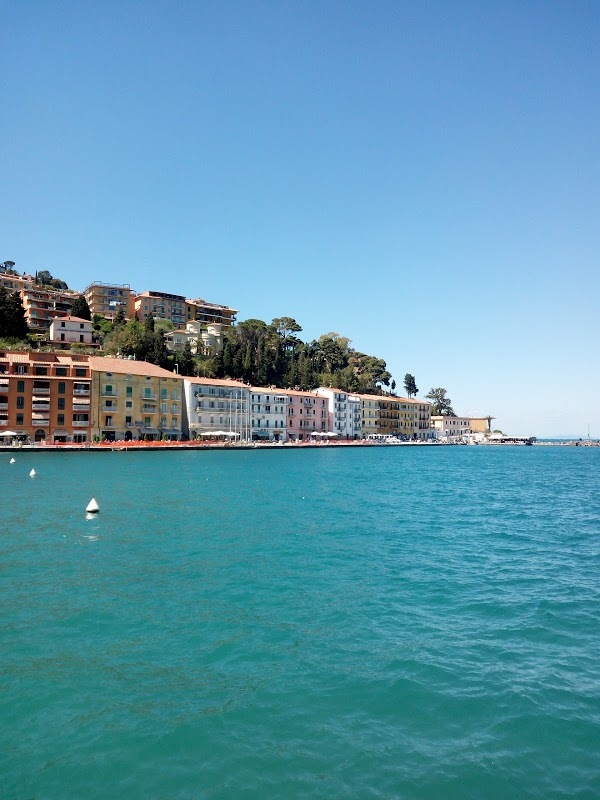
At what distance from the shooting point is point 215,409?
90.9 meters

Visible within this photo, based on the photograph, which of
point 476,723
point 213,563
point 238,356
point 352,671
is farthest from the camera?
point 238,356

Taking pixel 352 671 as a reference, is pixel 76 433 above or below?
above

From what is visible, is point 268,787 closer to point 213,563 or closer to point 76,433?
point 213,563

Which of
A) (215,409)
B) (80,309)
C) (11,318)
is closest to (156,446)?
(215,409)

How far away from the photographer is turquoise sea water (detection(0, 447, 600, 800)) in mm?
6570

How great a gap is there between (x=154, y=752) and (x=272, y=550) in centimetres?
1094

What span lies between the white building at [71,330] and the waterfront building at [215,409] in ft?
75.2

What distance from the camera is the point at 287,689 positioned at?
8.48m

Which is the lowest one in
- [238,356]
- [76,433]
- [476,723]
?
[476,723]

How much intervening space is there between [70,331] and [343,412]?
53.3 metres

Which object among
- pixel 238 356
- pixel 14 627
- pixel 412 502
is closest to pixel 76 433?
pixel 238 356

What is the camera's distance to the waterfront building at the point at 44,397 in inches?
2768

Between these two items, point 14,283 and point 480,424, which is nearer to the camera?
point 14,283

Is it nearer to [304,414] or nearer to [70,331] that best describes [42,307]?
[70,331]
